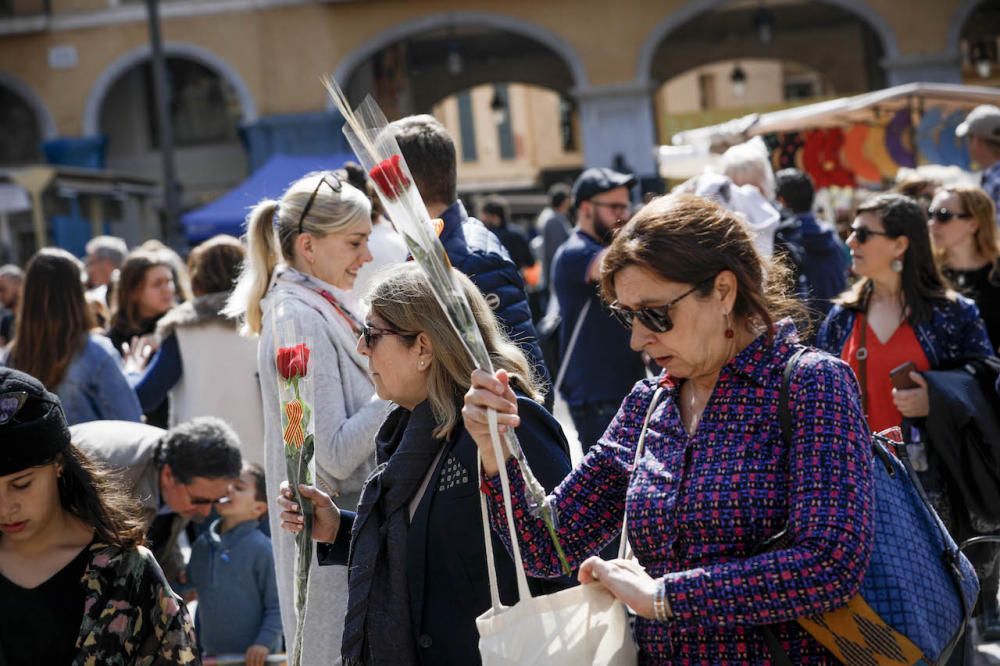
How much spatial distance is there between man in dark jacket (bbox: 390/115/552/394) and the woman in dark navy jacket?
3.28ft

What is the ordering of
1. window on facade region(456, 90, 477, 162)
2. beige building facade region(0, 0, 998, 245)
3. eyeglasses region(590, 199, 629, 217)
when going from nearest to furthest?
1. eyeglasses region(590, 199, 629, 217)
2. beige building facade region(0, 0, 998, 245)
3. window on facade region(456, 90, 477, 162)

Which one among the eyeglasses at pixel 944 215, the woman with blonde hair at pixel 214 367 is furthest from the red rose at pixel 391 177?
the eyeglasses at pixel 944 215

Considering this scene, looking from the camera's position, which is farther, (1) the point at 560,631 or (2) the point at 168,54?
(2) the point at 168,54

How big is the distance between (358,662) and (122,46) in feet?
79.7

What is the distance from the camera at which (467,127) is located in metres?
45.3

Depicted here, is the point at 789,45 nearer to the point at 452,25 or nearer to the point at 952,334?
the point at 452,25

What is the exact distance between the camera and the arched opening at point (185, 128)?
29250mm

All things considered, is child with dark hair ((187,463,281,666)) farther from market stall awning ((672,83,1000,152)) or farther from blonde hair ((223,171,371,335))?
market stall awning ((672,83,1000,152))

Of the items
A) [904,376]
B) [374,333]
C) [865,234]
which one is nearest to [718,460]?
[374,333]

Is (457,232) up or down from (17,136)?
down

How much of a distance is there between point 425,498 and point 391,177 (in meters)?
0.88

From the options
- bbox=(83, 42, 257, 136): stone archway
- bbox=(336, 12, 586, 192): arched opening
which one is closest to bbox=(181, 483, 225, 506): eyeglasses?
bbox=(336, 12, 586, 192): arched opening

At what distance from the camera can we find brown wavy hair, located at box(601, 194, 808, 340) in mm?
2662

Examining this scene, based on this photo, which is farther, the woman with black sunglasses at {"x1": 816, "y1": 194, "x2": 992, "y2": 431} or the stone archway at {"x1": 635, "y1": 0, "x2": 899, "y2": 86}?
the stone archway at {"x1": 635, "y1": 0, "x2": 899, "y2": 86}
